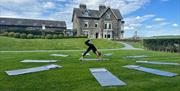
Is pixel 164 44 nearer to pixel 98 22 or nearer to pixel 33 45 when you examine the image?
pixel 33 45

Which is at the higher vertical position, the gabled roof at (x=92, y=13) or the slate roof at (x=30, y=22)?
the gabled roof at (x=92, y=13)

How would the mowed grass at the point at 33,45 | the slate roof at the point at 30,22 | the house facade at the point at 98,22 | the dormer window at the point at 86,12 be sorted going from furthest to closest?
1. the slate roof at the point at 30,22
2. the dormer window at the point at 86,12
3. the house facade at the point at 98,22
4. the mowed grass at the point at 33,45

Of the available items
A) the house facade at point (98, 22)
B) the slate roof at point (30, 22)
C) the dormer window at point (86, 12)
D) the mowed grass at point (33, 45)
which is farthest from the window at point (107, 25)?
the mowed grass at point (33, 45)

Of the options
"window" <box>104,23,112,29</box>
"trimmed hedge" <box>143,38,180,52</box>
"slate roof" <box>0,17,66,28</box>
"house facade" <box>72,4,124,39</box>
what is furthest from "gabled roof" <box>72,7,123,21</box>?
"trimmed hedge" <box>143,38,180,52</box>

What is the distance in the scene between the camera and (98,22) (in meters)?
54.3

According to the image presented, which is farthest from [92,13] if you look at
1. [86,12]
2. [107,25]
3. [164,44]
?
[164,44]

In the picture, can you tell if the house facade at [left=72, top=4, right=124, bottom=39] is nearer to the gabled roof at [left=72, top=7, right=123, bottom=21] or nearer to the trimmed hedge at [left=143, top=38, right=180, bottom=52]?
the gabled roof at [left=72, top=7, right=123, bottom=21]

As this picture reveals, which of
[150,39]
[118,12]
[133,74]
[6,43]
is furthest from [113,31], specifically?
[133,74]

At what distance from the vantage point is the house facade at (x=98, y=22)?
52.4m

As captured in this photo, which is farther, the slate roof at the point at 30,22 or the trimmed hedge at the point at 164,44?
the slate roof at the point at 30,22

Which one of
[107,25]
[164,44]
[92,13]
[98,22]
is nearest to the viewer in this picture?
[164,44]

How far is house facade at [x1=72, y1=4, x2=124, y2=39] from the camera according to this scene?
52.4m

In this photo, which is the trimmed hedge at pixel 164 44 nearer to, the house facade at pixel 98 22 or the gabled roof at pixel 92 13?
the house facade at pixel 98 22

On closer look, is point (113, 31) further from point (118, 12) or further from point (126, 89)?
point (126, 89)
